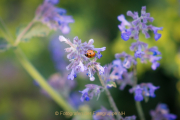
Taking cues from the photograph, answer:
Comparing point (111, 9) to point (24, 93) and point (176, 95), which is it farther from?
point (24, 93)

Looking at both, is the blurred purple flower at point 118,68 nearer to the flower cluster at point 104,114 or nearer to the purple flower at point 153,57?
the purple flower at point 153,57

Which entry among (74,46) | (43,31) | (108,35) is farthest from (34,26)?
(108,35)

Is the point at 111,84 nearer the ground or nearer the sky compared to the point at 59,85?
nearer the ground

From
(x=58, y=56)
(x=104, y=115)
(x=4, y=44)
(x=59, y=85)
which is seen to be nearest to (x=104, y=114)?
(x=104, y=115)

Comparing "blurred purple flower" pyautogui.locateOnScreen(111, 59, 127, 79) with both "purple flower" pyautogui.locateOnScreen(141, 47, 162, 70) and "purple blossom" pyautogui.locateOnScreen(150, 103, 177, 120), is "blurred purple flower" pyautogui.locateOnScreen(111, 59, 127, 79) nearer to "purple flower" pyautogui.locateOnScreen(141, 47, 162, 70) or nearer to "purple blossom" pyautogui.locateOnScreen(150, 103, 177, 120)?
"purple flower" pyautogui.locateOnScreen(141, 47, 162, 70)

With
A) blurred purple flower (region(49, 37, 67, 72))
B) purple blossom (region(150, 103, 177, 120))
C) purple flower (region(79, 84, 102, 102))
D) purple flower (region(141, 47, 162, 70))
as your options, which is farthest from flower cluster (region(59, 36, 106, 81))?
blurred purple flower (region(49, 37, 67, 72))

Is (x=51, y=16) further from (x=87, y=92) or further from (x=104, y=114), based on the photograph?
(x=104, y=114)
